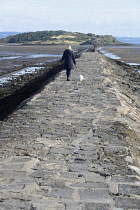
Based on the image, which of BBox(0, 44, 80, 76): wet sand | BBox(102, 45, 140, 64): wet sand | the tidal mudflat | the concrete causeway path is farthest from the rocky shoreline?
BBox(102, 45, 140, 64): wet sand

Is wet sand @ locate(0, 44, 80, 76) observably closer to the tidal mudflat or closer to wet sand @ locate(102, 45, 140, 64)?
the tidal mudflat

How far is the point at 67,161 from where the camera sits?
15.7 ft

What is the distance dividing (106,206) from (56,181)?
2.54ft

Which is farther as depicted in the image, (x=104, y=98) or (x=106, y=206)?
(x=104, y=98)

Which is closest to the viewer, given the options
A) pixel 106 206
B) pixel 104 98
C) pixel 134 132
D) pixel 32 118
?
pixel 106 206

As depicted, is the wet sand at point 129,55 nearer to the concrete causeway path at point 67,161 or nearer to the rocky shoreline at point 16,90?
the rocky shoreline at point 16,90

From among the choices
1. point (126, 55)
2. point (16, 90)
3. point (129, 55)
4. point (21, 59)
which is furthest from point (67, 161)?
point (129, 55)

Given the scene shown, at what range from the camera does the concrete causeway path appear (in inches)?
148

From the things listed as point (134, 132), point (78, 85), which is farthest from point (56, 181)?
point (78, 85)

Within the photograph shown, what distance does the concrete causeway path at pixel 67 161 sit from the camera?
377 cm

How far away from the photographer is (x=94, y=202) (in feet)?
12.2

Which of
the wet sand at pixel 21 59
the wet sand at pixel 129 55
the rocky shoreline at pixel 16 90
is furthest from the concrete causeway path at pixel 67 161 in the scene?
the wet sand at pixel 129 55

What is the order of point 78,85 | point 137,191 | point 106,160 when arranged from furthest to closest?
point 78,85 < point 106,160 < point 137,191

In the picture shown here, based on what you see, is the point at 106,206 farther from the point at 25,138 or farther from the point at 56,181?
the point at 25,138
